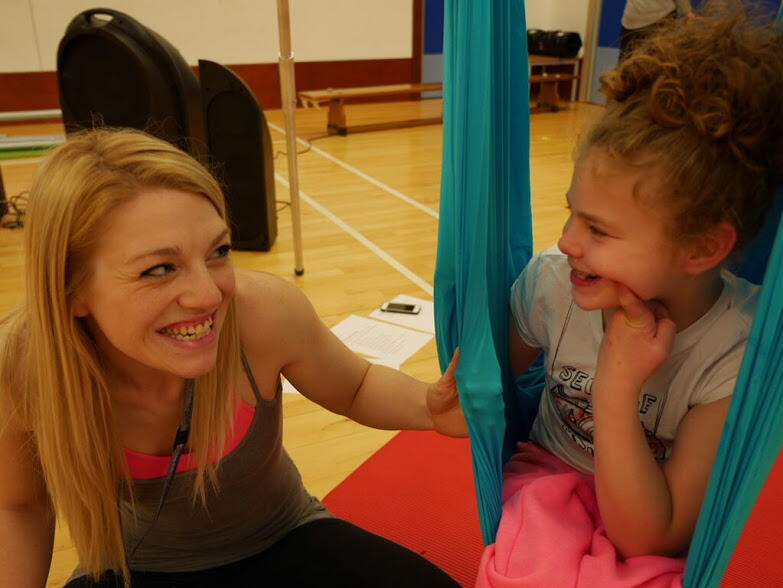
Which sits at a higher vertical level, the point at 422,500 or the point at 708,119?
the point at 708,119

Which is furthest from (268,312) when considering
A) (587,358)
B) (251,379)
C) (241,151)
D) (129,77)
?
(129,77)

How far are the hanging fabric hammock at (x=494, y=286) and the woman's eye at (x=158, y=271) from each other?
1.07ft

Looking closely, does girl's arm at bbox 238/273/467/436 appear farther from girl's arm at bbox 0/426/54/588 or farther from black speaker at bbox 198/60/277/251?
black speaker at bbox 198/60/277/251

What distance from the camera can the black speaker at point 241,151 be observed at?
2859 mm

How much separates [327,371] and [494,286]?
1.18 feet

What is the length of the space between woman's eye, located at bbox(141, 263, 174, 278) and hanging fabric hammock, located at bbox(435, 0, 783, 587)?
33cm

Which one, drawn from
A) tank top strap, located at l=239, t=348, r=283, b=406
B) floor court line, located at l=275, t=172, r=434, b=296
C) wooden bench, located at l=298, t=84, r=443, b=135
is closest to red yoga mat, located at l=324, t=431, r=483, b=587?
tank top strap, located at l=239, t=348, r=283, b=406

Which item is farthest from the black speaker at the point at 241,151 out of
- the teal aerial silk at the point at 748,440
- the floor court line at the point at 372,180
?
the teal aerial silk at the point at 748,440

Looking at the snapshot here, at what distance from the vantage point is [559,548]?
0.76 m

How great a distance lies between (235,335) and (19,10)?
5399mm

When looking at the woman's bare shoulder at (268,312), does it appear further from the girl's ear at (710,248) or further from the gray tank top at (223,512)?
the girl's ear at (710,248)

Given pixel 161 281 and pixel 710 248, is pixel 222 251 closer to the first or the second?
pixel 161 281

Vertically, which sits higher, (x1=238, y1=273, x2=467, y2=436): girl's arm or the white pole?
the white pole

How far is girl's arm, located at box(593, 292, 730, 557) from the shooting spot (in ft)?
2.35
